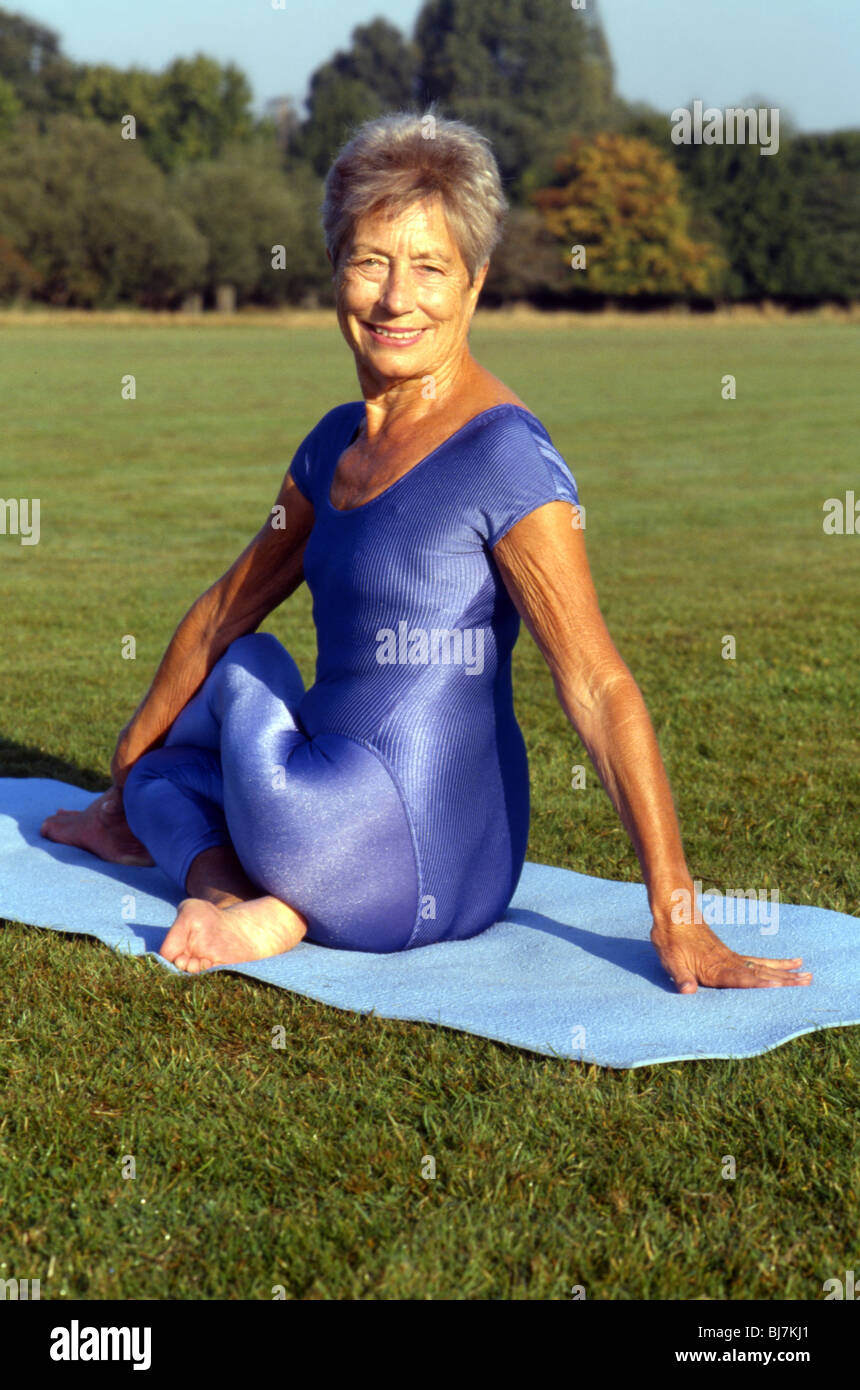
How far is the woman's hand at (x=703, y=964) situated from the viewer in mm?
3568

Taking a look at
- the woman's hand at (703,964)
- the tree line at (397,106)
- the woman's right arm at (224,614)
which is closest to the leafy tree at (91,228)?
the tree line at (397,106)

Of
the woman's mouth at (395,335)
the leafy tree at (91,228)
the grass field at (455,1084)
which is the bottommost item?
the grass field at (455,1084)

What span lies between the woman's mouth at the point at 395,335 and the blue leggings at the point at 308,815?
2.84 ft

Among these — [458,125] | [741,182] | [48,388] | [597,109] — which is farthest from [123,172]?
[458,125]

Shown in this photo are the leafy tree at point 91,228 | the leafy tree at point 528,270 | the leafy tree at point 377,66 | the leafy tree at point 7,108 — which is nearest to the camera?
the leafy tree at point 91,228

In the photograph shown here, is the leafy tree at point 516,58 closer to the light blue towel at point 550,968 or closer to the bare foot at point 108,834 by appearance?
the bare foot at point 108,834

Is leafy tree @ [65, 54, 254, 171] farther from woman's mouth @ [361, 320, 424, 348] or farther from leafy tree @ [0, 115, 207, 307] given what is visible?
woman's mouth @ [361, 320, 424, 348]

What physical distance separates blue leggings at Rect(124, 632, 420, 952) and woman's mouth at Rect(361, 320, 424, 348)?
0.86 meters

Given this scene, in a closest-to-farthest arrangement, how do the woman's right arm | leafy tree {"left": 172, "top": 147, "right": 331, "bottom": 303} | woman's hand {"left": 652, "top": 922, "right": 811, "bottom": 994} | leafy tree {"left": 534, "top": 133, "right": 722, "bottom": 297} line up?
1. woman's hand {"left": 652, "top": 922, "right": 811, "bottom": 994}
2. the woman's right arm
3. leafy tree {"left": 172, "top": 147, "right": 331, "bottom": 303}
4. leafy tree {"left": 534, "top": 133, "right": 722, "bottom": 297}

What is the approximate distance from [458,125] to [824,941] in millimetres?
2281

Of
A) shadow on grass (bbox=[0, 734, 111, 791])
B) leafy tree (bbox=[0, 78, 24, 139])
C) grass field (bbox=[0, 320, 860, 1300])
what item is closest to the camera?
grass field (bbox=[0, 320, 860, 1300])

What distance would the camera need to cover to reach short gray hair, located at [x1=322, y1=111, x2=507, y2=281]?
358 centimetres
